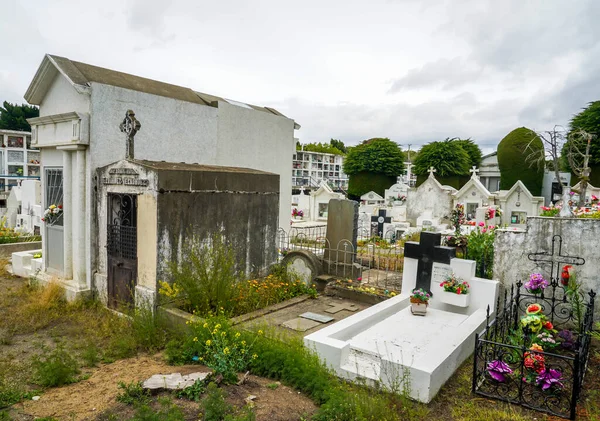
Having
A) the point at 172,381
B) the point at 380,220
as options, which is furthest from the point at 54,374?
the point at 380,220

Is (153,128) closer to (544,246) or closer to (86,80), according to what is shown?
(86,80)

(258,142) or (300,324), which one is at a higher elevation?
(258,142)

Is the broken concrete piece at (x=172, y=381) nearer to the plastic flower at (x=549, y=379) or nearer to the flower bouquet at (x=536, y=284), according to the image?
the plastic flower at (x=549, y=379)

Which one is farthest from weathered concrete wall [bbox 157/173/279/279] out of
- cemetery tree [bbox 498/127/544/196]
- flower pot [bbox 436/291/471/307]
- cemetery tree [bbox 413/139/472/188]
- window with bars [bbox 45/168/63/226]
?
cemetery tree [bbox 413/139/472/188]

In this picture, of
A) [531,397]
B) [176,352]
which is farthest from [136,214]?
[531,397]

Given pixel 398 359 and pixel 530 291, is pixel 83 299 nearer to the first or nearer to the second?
pixel 398 359

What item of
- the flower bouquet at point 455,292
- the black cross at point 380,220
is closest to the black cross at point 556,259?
the flower bouquet at point 455,292

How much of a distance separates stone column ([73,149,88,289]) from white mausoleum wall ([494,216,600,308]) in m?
7.67

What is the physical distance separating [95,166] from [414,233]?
1235cm

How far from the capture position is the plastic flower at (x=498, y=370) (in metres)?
4.54

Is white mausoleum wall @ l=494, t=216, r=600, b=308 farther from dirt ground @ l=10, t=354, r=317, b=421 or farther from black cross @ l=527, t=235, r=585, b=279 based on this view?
dirt ground @ l=10, t=354, r=317, b=421

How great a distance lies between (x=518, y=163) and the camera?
2925 cm

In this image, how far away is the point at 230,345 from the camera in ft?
16.9

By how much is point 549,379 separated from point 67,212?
8455mm
